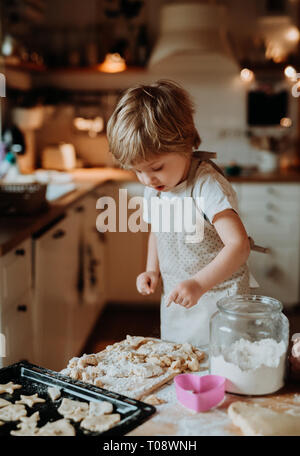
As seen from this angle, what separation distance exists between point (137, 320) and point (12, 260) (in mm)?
356

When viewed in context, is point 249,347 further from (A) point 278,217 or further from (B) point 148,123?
(A) point 278,217

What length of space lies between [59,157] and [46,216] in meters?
1.34

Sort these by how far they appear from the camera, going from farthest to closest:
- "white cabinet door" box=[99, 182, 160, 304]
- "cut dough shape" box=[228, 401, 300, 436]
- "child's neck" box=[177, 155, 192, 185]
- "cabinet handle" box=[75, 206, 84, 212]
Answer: "white cabinet door" box=[99, 182, 160, 304] → "cabinet handle" box=[75, 206, 84, 212] → "child's neck" box=[177, 155, 192, 185] → "cut dough shape" box=[228, 401, 300, 436]

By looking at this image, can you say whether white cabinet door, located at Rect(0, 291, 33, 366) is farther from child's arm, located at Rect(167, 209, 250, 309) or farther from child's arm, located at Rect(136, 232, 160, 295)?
child's arm, located at Rect(167, 209, 250, 309)

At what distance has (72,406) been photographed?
0.70m

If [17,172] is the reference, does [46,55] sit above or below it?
above

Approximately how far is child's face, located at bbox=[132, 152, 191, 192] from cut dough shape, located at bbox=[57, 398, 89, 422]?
1.24 feet

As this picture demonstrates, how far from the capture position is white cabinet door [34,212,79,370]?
1626mm

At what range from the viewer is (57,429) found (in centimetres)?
65

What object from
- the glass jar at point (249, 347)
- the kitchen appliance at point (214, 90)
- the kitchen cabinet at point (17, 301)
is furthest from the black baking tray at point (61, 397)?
the kitchen appliance at point (214, 90)

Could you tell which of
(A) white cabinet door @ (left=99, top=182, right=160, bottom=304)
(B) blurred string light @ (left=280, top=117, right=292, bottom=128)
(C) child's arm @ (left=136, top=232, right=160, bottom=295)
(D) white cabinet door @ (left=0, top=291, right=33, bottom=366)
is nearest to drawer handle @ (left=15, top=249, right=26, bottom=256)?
(D) white cabinet door @ (left=0, top=291, right=33, bottom=366)

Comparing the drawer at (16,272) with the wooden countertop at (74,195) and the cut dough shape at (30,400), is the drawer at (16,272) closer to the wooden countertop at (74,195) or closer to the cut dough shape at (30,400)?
the wooden countertop at (74,195)
